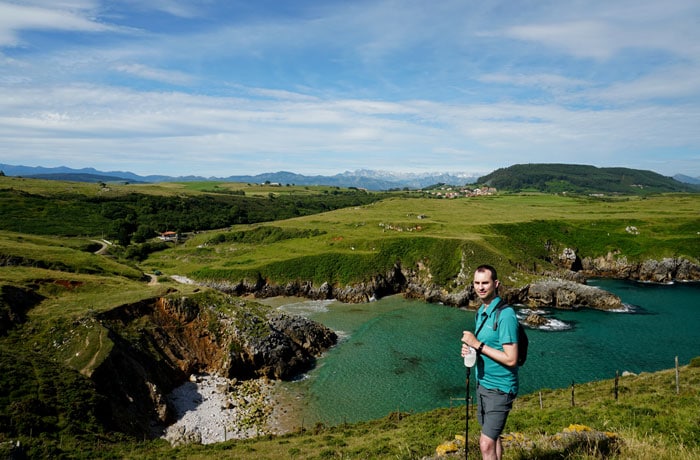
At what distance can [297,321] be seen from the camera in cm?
5112

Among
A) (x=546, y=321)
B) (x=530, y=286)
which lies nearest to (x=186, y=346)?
(x=546, y=321)

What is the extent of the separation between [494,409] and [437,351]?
1689 inches

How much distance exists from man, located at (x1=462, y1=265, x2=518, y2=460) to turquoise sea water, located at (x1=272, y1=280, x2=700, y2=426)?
93.7ft

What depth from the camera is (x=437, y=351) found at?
48.8m

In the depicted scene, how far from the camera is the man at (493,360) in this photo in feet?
26.4

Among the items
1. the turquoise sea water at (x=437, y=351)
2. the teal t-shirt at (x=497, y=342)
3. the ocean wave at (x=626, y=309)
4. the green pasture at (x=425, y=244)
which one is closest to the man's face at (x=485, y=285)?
the teal t-shirt at (x=497, y=342)

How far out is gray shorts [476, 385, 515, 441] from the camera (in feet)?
27.4

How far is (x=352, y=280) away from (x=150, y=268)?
5030 centimetres

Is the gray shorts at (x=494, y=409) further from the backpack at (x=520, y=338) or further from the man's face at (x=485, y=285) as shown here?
the man's face at (x=485, y=285)

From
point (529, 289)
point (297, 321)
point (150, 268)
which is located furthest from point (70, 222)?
point (529, 289)

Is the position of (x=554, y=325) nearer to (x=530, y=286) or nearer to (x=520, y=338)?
(x=530, y=286)

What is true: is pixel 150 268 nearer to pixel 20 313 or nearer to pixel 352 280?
pixel 352 280

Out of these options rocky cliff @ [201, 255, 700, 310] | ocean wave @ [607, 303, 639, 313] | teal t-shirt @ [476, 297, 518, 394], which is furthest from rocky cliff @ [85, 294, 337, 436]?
ocean wave @ [607, 303, 639, 313]

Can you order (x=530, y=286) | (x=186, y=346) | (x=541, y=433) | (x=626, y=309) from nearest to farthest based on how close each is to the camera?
1. (x=541, y=433)
2. (x=186, y=346)
3. (x=626, y=309)
4. (x=530, y=286)
